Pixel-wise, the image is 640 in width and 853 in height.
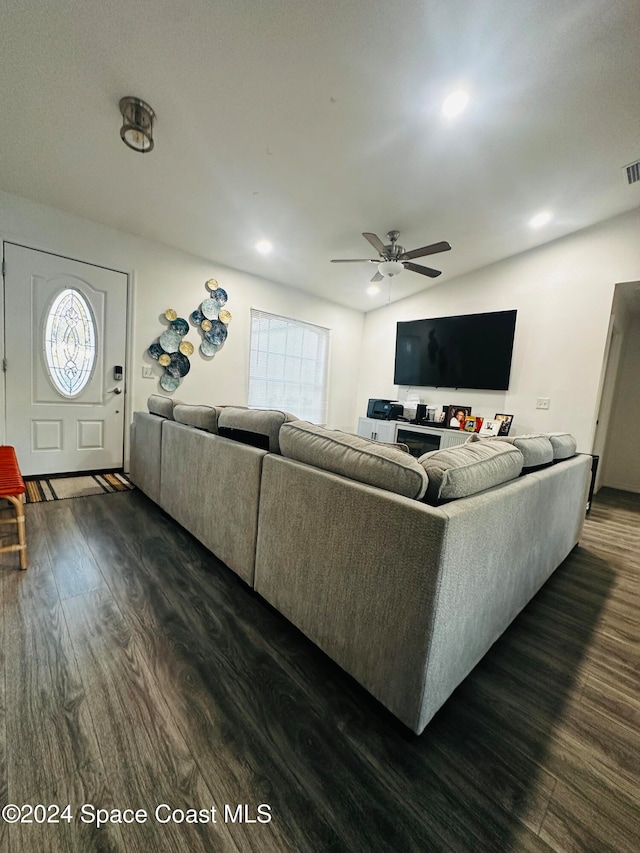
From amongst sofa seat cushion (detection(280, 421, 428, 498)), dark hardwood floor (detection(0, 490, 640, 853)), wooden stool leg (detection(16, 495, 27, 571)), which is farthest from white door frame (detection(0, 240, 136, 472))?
sofa seat cushion (detection(280, 421, 428, 498))

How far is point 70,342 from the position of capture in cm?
311

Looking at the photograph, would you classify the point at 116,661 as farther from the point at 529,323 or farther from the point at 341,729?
the point at 529,323

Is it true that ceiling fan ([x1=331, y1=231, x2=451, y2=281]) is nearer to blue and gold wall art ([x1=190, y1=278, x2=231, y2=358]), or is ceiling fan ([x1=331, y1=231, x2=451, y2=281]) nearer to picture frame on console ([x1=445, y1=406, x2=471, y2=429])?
blue and gold wall art ([x1=190, y1=278, x2=231, y2=358])

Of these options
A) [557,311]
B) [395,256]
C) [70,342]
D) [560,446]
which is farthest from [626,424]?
[70,342]

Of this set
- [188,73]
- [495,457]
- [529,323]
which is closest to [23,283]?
[188,73]

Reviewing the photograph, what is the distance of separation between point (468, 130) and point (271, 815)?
335 cm

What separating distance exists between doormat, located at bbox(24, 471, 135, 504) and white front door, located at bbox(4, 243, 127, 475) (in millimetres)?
149

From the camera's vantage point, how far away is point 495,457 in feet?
4.01

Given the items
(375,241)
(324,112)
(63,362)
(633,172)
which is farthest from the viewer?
(63,362)

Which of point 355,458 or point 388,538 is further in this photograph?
point 355,458

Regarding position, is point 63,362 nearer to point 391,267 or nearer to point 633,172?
point 391,267

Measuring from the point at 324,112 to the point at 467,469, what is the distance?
2335 millimetres

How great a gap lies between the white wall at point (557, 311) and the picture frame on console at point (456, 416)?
121 millimetres

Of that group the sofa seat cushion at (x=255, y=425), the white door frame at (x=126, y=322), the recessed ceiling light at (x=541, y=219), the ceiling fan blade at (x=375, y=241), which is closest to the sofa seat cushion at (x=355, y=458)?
the sofa seat cushion at (x=255, y=425)
